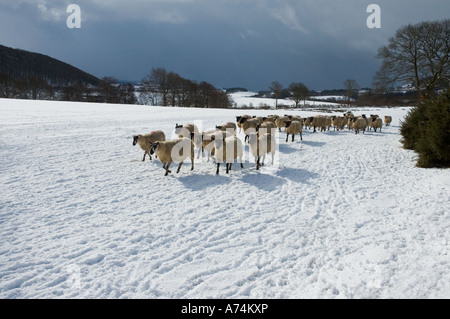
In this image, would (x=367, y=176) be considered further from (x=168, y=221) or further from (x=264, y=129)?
(x=168, y=221)

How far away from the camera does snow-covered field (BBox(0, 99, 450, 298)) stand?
4.18 metres

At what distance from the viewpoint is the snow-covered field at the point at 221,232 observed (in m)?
4.18

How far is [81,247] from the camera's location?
5152 mm

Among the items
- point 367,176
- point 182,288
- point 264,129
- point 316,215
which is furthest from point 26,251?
point 264,129

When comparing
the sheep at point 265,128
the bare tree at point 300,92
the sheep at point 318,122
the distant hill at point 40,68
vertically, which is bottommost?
the sheep at point 265,128

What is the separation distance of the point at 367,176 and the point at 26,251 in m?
10.7

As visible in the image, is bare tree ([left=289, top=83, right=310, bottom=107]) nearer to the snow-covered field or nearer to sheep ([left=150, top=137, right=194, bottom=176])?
the snow-covered field

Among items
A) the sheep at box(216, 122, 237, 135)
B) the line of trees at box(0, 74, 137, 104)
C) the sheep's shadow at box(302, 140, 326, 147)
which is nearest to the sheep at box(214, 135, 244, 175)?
the sheep at box(216, 122, 237, 135)

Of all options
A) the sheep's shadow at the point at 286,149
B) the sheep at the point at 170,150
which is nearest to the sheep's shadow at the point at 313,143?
the sheep's shadow at the point at 286,149

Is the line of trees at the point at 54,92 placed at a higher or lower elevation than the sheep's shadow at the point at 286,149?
higher

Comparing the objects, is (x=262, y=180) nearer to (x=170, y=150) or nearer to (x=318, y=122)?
(x=170, y=150)

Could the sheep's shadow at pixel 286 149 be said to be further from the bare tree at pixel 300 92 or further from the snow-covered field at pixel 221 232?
the bare tree at pixel 300 92

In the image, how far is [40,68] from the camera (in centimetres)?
14512

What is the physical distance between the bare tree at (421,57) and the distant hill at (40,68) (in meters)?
140
